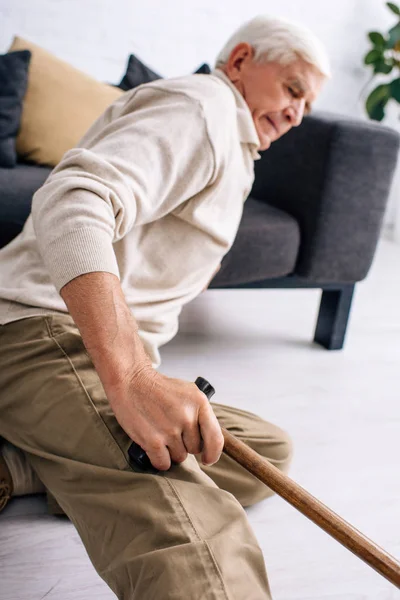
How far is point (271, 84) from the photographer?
4.33ft

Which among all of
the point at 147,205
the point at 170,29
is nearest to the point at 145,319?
the point at 147,205

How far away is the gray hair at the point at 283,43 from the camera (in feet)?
4.19

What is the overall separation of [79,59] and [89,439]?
8.66 ft

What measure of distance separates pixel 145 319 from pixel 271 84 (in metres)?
0.51

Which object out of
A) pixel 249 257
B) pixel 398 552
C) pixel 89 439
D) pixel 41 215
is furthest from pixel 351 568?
pixel 249 257

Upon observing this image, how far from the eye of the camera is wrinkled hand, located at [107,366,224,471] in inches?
32.0

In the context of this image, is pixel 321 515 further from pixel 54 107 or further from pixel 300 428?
pixel 54 107

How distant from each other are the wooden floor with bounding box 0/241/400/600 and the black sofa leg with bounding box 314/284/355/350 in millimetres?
59

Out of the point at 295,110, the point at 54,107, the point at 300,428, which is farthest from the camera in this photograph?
the point at 54,107

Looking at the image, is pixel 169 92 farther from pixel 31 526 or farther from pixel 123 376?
pixel 31 526

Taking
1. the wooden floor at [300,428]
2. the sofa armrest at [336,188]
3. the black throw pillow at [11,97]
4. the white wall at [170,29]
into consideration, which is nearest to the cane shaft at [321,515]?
the wooden floor at [300,428]

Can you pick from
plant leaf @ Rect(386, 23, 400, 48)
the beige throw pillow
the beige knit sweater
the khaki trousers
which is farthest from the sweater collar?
plant leaf @ Rect(386, 23, 400, 48)

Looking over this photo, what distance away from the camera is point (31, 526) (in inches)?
48.9

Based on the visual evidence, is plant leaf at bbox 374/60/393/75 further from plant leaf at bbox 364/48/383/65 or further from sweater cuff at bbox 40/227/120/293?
sweater cuff at bbox 40/227/120/293
